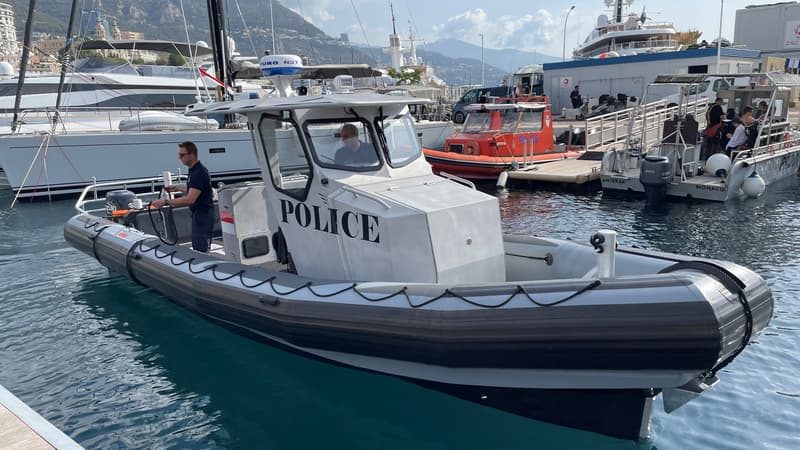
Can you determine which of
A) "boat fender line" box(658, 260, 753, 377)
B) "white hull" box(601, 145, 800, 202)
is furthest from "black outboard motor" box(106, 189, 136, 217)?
"white hull" box(601, 145, 800, 202)

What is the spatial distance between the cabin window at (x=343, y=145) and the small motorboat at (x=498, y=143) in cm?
1095

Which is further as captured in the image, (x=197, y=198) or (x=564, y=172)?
(x=564, y=172)

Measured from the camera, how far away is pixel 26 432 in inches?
123

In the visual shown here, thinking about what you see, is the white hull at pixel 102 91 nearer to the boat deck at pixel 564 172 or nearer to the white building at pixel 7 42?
the white building at pixel 7 42

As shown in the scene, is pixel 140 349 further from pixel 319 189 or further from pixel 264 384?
pixel 319 189

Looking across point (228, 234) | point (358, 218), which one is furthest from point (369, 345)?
point (228, 234)

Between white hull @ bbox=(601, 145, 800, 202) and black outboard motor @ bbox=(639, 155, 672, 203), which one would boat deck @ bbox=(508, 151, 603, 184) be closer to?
white hull @ bbox=(601, 145, 800, 202)

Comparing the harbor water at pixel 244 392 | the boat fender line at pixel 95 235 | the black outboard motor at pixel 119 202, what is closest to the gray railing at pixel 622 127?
the harbor water at pixel 244 392

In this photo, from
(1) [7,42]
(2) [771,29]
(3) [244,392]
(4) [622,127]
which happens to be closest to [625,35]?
(2) [771,29]

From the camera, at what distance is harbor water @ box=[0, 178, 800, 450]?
13.7 feet

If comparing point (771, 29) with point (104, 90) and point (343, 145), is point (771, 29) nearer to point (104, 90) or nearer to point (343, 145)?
point (104, 90)

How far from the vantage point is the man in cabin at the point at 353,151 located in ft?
15.8

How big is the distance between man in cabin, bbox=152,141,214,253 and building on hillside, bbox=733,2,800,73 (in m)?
37.4

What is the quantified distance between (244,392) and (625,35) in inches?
1660
